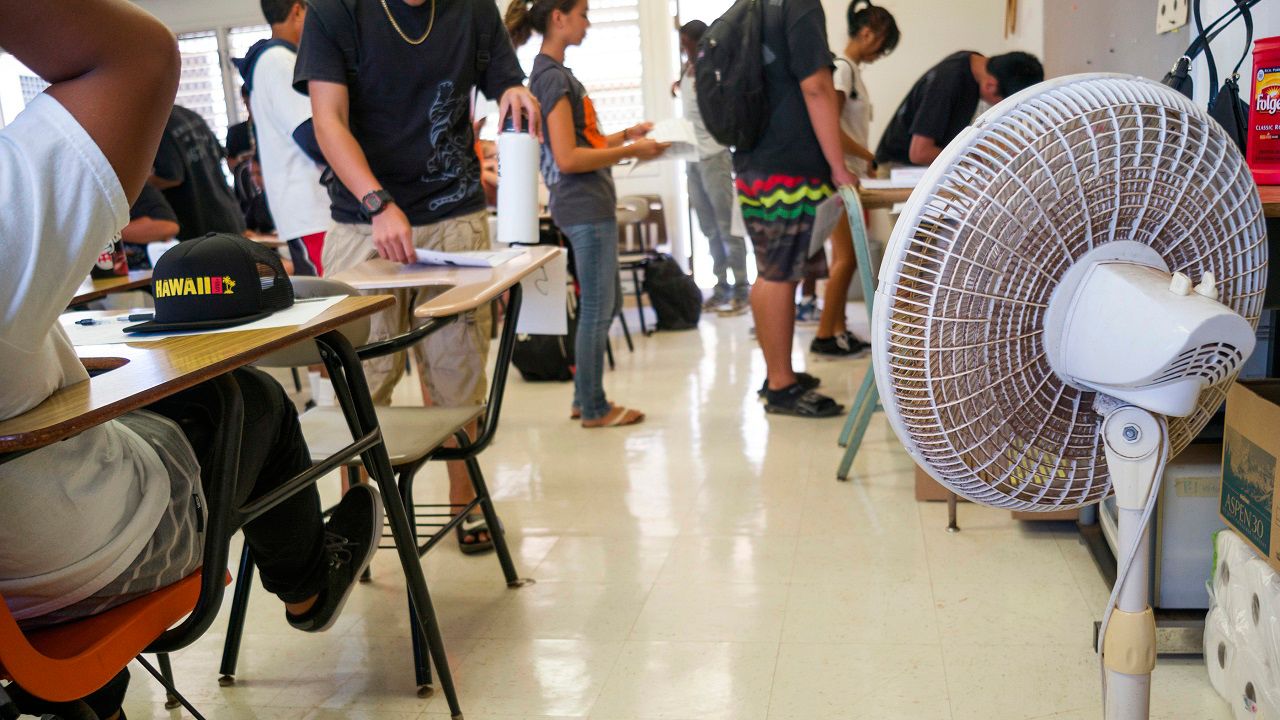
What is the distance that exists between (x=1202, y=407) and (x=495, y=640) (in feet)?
4.16

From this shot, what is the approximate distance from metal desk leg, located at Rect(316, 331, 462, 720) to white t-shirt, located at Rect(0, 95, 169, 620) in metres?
0.38

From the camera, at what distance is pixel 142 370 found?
1003mm

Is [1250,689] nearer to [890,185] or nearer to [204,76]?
[890,185]

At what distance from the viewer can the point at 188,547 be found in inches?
43.5

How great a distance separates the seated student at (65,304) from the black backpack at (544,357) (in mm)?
2818

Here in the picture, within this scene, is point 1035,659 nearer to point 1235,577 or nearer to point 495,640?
point 1235,577

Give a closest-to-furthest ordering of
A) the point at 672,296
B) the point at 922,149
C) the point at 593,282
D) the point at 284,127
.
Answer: the point at 284,127, the point at 593,282, the point at 922,149, the point at 672,296

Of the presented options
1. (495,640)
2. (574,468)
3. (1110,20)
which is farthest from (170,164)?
(1110,20)

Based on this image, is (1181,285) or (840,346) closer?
(1181,285)

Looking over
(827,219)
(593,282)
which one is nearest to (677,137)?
(593,282)

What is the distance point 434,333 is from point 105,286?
86cm

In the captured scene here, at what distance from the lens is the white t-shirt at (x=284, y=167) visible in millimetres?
2797

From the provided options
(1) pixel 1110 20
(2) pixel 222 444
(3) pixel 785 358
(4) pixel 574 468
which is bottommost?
(4) pixel 574 468

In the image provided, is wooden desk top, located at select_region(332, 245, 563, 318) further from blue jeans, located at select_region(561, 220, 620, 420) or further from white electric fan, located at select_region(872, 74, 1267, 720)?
blue jeans, located at select_region(561, 220, 620, 420)
